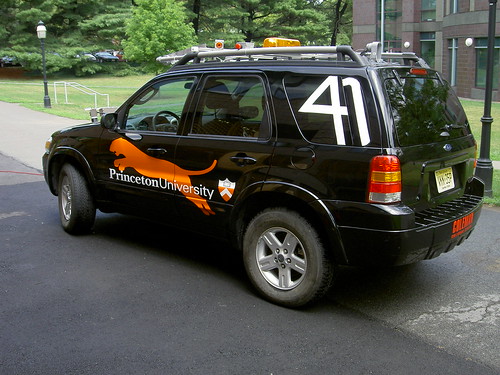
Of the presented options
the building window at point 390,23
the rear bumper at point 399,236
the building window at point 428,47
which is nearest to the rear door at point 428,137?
the rear bumper at point 399,236

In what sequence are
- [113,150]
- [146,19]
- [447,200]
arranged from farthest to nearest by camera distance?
[146,19], [113,150], [447,200]

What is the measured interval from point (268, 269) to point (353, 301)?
2.33ft

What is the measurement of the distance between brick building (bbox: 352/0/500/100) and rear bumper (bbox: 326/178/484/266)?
25864 mm

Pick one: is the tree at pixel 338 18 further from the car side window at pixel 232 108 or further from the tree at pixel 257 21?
the car side window at pixel 232 108

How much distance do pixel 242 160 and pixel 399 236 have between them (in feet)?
4.44

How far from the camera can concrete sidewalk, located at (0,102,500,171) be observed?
492 inches

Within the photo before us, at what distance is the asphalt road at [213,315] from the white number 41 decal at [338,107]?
1342 millimetres

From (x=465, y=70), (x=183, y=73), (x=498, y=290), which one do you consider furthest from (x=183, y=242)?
(x=465, y=70)

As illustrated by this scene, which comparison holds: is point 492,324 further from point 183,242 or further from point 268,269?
point 183,242

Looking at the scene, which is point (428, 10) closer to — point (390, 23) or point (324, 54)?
point (390, 23)

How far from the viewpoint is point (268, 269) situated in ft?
15.4

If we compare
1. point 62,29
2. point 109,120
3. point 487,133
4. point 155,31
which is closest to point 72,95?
point 155,31

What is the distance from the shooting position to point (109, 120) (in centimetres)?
587

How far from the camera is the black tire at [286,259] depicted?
438 centimetres
